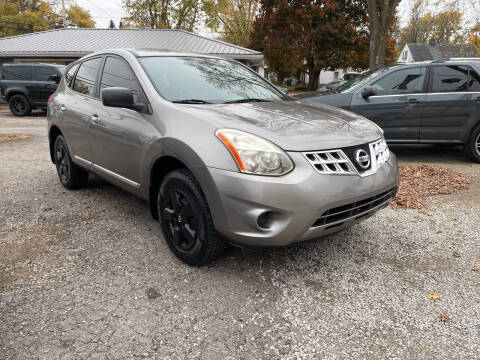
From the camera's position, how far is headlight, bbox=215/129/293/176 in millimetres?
2404

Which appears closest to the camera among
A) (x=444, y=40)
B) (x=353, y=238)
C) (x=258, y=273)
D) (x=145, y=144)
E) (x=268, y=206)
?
(x=268, y=206)

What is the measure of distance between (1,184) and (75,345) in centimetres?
403

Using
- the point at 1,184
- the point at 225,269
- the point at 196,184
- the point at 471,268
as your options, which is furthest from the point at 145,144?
the point at 1,184

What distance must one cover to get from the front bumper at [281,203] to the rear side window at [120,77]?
1261 millimetres

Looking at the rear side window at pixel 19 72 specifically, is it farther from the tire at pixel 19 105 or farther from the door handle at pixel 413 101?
the door handle at pixel 413 101

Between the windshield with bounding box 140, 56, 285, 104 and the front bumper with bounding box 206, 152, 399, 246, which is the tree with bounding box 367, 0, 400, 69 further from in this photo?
the front bumper with bounding box 206, 152, 399, 246

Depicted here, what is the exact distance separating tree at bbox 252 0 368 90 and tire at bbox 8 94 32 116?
71.1 feet

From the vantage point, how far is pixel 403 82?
650 centimetres

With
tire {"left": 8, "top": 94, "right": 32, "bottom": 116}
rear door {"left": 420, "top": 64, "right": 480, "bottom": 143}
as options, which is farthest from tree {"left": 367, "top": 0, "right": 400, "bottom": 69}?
tire {"left": 8, "top": 94, "right": 32, "bottom": 116}

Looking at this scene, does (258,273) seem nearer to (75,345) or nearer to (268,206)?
(268,206)

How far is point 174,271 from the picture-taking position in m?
2.91

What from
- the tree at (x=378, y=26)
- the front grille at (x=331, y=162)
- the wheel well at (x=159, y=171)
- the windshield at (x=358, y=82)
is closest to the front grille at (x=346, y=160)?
the front grille at (x=331, y=162)

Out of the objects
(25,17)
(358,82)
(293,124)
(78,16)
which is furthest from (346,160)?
(78,16)

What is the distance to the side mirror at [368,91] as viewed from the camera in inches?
252
